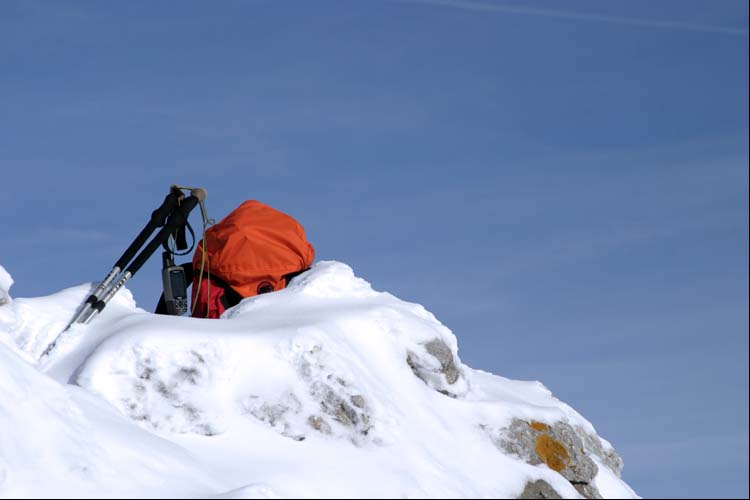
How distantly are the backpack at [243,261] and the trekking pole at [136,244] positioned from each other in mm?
437

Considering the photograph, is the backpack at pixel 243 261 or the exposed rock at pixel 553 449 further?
the backpack at pixel 243 261

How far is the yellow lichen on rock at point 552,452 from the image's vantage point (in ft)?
26.0

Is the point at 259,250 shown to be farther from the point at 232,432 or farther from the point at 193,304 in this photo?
the point at 232,432

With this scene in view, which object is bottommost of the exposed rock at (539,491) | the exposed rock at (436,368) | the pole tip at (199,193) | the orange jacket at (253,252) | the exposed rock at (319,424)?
the exposed rock at (539,491)

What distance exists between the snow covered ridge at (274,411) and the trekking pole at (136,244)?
0.16 metres

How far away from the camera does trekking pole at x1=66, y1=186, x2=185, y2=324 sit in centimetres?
860

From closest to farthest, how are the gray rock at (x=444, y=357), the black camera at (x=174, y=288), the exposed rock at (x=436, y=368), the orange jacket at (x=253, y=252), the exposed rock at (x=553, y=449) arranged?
the exposed rock at (x=553, y=449), the exposed rock at (x=436, y=368), the gray rock at (x=444, y=357), the orange jacket at (x=253, y=252), the black camera at (x=174, y=288)

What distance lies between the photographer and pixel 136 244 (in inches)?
366

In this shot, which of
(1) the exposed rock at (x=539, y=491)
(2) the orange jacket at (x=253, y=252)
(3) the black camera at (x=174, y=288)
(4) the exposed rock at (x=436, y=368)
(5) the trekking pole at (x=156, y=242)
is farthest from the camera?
(3) the black camera at (x=174, y=288)

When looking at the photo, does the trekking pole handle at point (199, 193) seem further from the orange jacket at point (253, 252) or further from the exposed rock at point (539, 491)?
the exposed rock at point (539, 491)

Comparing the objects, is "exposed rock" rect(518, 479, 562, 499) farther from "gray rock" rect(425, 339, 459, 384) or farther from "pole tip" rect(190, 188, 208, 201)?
"pole tip" rect(190, 188, 208, 201)

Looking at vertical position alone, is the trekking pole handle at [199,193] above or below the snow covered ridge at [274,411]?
above

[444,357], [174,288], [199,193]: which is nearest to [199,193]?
[199,193]

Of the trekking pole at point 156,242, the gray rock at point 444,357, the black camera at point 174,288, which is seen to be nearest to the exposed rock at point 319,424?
the gray rock at point 444,357
